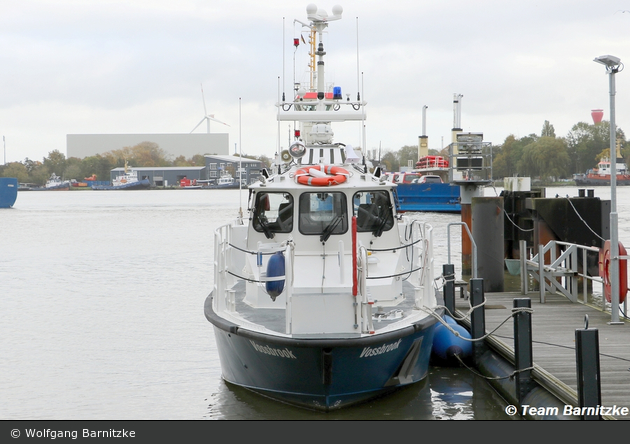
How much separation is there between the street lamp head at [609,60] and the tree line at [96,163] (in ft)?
436

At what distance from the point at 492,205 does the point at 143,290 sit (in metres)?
10.7

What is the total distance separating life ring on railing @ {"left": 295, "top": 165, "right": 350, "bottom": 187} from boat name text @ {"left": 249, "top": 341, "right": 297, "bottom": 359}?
9.20 feet

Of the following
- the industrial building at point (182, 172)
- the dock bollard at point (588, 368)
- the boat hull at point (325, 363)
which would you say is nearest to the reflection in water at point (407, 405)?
the boat hull at point (325, 363)

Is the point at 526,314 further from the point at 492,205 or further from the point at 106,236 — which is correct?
the point at 106,236

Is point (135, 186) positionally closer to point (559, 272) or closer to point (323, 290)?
point (559, 272)

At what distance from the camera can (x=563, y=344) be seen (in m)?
9.33

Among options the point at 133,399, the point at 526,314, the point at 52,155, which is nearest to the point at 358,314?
the point at 526,314

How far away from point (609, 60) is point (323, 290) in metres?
4.97

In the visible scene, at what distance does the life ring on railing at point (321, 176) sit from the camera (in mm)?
10406

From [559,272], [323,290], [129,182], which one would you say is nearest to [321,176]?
[323,290]

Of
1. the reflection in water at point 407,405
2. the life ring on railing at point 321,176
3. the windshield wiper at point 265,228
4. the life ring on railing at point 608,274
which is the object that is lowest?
the reflection in water at point 407,405

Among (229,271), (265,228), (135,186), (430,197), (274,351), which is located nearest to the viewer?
(274,351)

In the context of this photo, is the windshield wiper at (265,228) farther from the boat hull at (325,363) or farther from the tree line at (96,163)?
the tree line at (96,163)

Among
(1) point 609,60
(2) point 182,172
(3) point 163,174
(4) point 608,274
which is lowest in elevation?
(4) point 608,274
